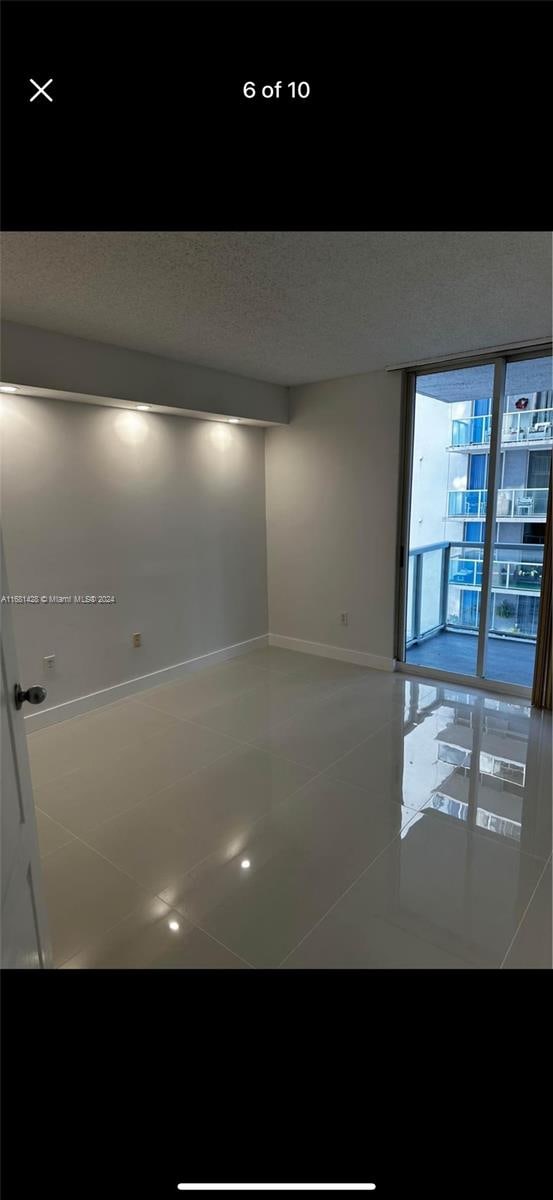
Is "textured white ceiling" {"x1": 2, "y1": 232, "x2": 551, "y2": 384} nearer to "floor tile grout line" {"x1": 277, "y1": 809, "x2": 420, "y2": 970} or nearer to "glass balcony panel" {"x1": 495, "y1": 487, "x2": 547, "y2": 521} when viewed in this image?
"glass balcony panel" {"x1": 495, "y1": 487, "x2": 547, "y2": 521}

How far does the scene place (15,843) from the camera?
116cm

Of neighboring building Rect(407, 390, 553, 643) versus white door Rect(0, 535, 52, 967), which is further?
neighboring building Rect(407, 390, 553, 643)

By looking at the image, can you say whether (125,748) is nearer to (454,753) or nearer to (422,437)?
(454,753)

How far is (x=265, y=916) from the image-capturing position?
6.16 ft

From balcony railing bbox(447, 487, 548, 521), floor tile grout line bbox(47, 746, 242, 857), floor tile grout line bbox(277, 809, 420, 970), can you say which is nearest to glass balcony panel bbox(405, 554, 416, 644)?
balcony railing bbox(447, 487, 548, 521)

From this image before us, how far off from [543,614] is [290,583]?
7.48 ft

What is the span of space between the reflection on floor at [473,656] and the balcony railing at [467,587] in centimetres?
13

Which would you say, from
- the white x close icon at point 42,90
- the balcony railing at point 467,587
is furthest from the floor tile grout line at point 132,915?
the balcony railing at point 467,587

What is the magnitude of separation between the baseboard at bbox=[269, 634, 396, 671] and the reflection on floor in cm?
24

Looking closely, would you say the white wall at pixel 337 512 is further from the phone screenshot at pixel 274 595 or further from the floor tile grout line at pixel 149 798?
the floor tile grout line at pixel 149 798

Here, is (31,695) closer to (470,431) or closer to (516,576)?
(516,576)

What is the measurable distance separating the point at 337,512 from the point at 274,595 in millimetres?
1104
